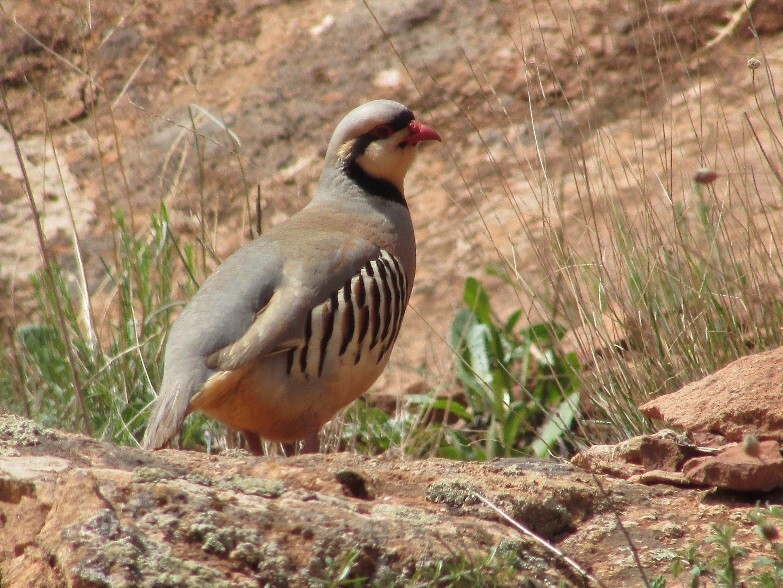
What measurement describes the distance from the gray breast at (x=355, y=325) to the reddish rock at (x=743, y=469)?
1551mm

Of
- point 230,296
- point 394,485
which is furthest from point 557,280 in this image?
point 394,485

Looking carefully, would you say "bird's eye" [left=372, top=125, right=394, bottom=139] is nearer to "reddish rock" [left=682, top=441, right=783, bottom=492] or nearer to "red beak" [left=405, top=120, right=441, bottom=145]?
"red beak" [left=405, top=120, right=441, bottom=145]

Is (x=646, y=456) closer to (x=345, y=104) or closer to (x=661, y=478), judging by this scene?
(x=661, y=478)

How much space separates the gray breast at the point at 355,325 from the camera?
395cm

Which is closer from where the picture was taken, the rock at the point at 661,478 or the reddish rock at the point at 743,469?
the reddish rock at the point at 743,469

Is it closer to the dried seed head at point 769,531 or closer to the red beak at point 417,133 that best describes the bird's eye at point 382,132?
the red beak at point 417,133

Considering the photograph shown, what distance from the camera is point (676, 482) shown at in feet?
9.34

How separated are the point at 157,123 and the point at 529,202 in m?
2.97

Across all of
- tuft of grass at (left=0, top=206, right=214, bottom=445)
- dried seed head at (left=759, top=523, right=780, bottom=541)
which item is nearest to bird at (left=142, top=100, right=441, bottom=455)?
tuft of grass at (left=0, top=206, right=214, bottom=445)

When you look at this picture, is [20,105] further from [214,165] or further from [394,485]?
[394,485]

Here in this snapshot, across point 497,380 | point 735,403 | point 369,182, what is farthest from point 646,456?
point 497,380

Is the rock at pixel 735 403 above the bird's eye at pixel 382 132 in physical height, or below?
below

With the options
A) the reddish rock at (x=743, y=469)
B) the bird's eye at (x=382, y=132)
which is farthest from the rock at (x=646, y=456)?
the bird's eye at (x=382, y=132)

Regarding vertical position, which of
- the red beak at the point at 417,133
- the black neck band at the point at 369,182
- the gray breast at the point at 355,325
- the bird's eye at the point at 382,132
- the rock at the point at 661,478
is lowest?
the rock at the point at 661,478
